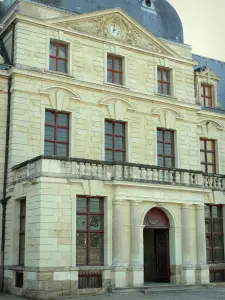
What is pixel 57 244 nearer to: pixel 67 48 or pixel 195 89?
pixel 67 48

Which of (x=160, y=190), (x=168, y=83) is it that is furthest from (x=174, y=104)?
(x=160, y=190)

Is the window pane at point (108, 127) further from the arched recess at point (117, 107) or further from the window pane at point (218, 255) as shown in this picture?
the window pane at point (218, 255)

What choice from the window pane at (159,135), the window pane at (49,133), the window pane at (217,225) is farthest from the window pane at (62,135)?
the window pane at (217,225)

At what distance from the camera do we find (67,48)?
76.5 ft

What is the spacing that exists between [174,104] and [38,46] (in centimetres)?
767

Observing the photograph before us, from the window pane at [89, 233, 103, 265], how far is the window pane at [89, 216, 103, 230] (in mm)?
286

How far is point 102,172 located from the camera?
20422 millimetres

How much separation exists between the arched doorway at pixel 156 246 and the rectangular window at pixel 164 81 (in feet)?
22.7

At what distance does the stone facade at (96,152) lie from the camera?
Result: 19.0 m

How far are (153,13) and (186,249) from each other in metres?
13.5

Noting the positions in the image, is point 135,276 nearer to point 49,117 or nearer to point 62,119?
point 62,119

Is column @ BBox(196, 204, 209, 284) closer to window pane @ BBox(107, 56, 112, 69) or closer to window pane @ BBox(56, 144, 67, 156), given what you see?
window pane @ BBox(56, 144, 67, 156)

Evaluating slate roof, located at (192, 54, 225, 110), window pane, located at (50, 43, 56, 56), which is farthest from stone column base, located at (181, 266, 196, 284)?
slate roof, located at (192, 54, 225, 110)

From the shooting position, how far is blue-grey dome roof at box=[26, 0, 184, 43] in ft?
85.6
